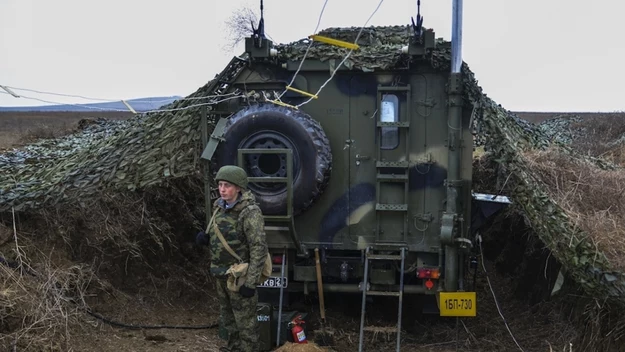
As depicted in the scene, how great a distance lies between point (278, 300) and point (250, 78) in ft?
7.71

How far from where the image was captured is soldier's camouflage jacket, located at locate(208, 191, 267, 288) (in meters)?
5.74

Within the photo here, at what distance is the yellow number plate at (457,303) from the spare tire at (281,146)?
1.59 meters

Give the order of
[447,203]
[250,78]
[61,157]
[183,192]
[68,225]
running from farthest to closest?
1. [61,157]
2. [183,192]
3. [68,225]
4. [250,78]
5. [447,203]

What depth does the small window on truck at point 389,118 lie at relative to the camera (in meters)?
6.77

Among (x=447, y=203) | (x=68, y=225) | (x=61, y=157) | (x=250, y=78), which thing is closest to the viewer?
(x=447, y=203)

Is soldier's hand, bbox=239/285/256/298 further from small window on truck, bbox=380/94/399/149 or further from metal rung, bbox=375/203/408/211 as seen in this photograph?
small window on truck, bbox=380/94/399/149

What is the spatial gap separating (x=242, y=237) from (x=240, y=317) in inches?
28.1

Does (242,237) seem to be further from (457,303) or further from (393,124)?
(457,303)

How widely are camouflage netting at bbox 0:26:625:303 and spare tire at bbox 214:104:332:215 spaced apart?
2.01 feet

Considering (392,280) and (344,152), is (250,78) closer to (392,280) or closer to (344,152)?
(344,152)

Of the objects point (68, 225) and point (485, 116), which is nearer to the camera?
point (485, 116)

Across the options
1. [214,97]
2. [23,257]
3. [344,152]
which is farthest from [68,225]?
[344,152]

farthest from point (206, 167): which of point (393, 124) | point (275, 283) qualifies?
point (393, 124)

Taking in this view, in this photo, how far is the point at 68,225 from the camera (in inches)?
298
